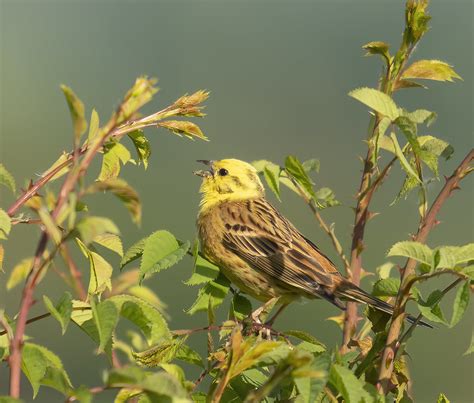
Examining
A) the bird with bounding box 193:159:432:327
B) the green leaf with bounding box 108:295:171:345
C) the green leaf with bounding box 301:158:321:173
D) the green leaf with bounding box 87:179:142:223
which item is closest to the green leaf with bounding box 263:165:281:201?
the green leaf with bounding box 301:158:321:173

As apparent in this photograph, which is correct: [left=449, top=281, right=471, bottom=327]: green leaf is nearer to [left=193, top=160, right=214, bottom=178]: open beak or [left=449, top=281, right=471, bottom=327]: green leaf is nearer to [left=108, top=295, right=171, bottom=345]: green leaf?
[left=108, top=295, right=171, bottom=345]: green leaf

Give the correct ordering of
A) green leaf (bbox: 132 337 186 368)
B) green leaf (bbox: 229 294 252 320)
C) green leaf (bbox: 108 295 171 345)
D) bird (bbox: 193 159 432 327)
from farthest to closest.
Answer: bird (bbox: 193 159 432 327) < green leaf (bbox: 229 294 252 320) < green leaf (bbox: 132 337 186 368) < green leaf (bbox: 108 295 171 345)

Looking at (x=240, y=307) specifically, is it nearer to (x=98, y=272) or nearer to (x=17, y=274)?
(x=98, y=272)

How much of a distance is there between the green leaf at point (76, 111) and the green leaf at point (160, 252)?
60 centimetres

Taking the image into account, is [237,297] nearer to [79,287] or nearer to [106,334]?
[79,287]

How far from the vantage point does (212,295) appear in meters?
2.46

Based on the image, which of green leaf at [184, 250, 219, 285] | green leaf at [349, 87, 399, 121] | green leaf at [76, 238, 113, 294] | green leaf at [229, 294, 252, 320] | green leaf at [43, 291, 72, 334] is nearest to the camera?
green leaf at [43, 291, 72, 334]

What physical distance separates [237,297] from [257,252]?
1.69m

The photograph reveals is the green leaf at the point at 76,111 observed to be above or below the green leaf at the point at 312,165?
above

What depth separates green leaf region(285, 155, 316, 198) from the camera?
94.1 inches

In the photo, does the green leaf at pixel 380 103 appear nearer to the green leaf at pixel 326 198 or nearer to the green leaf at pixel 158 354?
the green leaf at pixel 326 198

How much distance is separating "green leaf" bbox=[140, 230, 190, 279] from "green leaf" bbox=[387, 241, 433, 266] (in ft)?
1.61

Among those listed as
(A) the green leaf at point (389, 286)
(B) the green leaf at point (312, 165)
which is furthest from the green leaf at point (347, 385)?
(B) the green leaf at point (312, 165)

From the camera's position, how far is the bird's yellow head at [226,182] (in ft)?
15.3
